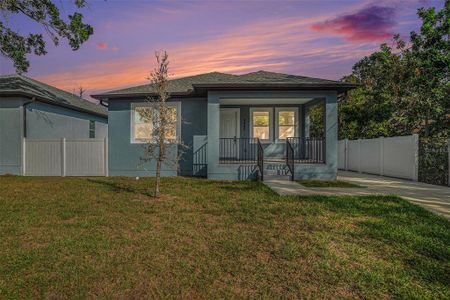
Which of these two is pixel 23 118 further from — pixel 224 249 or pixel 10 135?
pixel 224 249

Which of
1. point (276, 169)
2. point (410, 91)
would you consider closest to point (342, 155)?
point (410, 91)

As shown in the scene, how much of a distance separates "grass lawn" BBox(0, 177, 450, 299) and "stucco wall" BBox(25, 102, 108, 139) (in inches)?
316

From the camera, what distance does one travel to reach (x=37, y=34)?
1283 cm

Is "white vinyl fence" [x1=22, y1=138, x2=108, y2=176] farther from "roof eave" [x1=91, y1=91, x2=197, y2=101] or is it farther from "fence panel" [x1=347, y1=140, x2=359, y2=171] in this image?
"fence panel" [x1=347, y1=140, x2=359, y2=171]

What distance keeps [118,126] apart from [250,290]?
Answer: 11.5 meters

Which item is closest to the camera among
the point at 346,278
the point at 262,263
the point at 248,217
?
the point at 346,278

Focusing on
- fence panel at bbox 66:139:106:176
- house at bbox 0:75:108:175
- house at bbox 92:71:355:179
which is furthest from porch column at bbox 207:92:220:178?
house at bbox 0:75:108:175

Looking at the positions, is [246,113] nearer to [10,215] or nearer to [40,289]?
[10,215]

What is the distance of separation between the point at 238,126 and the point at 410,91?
1031cm

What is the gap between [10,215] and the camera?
5.60 metres

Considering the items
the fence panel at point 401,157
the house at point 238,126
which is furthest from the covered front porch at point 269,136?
the fence panel at point 401,157

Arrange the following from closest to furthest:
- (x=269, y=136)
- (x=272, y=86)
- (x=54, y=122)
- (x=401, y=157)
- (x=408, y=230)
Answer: (x=408, y=230)
(x=272, y=86)
(x=401, y=157)
(x=269, y=136)
(x=54, y=122)

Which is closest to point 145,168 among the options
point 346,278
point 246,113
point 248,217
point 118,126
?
point 118,126

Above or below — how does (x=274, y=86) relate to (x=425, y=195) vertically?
above
